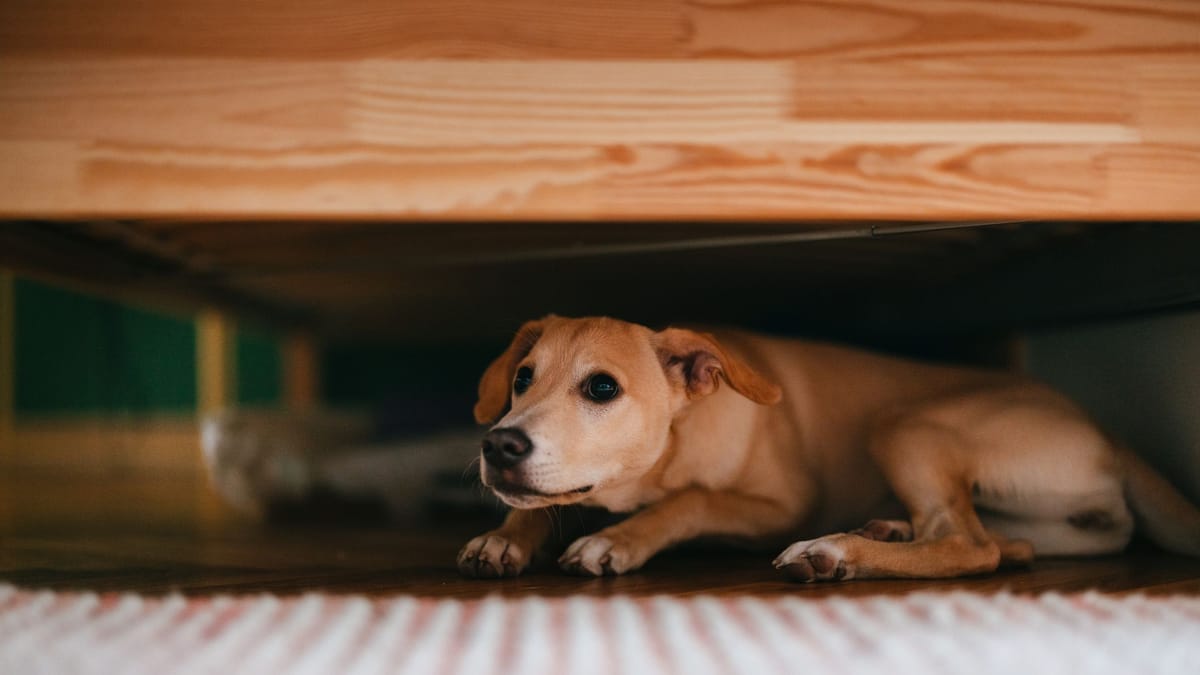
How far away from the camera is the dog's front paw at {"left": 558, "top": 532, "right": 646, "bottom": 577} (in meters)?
1.37

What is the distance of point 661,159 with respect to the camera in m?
1.11

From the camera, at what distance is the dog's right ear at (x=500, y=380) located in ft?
5.40

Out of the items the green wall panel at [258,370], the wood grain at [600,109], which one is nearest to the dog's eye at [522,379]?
the wood grain at [600,109]

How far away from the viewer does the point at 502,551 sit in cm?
140

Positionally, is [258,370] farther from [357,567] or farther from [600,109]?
[600,109]

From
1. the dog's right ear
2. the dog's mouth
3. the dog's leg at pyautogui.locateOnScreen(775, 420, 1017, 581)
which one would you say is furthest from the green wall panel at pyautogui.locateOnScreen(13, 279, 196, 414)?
the dog's leg at pyautogui.locateOnScreen(775, 420, 1017, 581)

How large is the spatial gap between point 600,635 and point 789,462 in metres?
0.93

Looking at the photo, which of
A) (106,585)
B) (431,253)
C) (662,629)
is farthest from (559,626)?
(431,253)

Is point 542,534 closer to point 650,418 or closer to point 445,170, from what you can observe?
point 650,418

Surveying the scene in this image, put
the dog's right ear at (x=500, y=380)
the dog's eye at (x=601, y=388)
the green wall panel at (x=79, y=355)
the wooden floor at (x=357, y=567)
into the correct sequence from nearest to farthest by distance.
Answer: the wooden floor at (x=357, y=567)
the dog's eye at (x=601, y=388)
the dog's right ear at (x=500, y=380)
the green wall panel at (x=79, y=355)

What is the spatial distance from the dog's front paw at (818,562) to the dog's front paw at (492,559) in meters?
0.39

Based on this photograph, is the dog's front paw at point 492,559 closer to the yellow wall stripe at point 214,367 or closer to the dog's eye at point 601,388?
the dog's eye at point 601,388

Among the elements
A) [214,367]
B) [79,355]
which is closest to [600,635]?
[214,367]

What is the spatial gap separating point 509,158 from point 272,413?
7.43 ft
